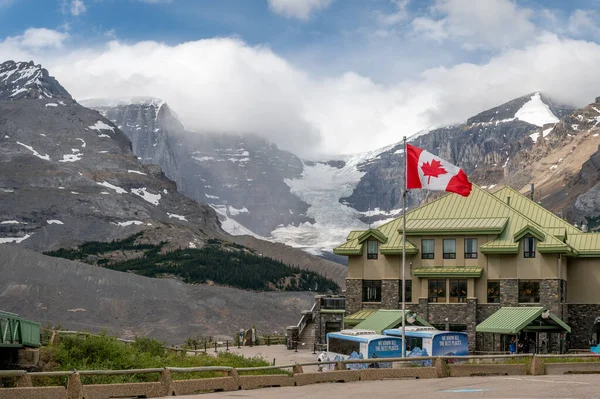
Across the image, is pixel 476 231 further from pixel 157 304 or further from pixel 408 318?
pixel 157 304

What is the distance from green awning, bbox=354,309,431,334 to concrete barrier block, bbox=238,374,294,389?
25.9 m

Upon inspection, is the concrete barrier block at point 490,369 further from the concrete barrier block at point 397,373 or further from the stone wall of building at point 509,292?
the stone wall of building at point 509,292

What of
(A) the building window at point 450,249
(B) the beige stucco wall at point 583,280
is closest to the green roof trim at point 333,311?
(A) the building window at point 450,249

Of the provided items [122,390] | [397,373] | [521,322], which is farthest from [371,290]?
[122,390]

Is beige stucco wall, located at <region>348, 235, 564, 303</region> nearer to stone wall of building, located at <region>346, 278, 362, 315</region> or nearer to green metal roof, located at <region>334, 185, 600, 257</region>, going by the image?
stone wall of building, located at <region>346, 278, 362, 315</region>

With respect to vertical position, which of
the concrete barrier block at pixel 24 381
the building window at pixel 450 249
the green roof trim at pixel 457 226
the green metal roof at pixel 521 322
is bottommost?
the concrete barrier block at pixel 24 381

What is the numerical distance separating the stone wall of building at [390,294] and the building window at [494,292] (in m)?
6.51

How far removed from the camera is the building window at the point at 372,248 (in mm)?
66688

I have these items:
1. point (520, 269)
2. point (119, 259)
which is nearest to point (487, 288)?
point (520, 269)

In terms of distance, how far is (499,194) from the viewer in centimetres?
7281

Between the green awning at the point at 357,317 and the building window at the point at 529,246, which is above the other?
the building window at the point at 529,246

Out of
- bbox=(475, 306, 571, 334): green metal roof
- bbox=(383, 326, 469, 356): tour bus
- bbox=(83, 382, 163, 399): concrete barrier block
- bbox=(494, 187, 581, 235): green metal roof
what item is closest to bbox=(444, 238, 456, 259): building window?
bbox=(475, 306, 571, 334): green metal roof

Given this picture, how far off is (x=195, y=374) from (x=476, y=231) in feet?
101

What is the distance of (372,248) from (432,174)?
23143 mm
